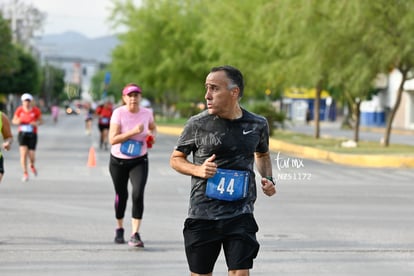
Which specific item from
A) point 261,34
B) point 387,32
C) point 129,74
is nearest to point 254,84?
point 261,34

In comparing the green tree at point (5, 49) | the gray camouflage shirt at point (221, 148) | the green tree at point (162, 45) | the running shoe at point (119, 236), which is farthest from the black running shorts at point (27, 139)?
the green tree at point (5, 49)

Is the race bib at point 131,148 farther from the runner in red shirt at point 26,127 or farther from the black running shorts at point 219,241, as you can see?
the runner in red shirt at point 26,127


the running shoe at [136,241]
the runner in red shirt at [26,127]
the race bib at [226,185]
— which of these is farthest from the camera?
the runner in red shirt at [26,127]

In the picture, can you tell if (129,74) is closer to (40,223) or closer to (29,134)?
(29,134)

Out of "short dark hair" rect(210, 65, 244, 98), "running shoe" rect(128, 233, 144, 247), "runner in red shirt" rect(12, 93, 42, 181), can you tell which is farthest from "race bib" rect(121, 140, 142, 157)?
"runner in red shirt" rect(12, 93, 42, 181)

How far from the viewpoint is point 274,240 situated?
11336mm

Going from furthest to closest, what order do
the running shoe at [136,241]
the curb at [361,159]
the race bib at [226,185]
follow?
the curb at [361,159] → the running shoe at [136,241] → the race bib at [226,185]

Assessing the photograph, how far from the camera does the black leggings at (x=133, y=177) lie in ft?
34.8

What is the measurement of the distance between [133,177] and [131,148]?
1.00 feet

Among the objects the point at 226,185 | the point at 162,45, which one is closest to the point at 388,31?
the point at 226,185

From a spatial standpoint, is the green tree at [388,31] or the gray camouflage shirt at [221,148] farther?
the green tree at [388,31]

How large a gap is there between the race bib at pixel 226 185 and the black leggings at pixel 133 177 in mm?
4598

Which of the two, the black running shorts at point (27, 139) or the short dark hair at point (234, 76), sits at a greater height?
the short dark hair at point (234, 76)

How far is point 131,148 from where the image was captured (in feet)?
35.1
